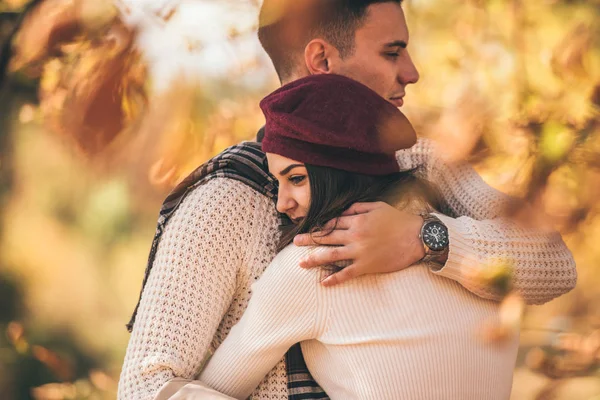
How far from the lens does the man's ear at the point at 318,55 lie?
250cm

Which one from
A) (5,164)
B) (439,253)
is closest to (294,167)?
(439,253)

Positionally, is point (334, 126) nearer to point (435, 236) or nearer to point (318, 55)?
point (435, 236)

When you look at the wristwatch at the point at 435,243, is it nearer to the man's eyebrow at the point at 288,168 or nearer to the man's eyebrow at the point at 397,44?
the man's eyebrow at the point at 288,168

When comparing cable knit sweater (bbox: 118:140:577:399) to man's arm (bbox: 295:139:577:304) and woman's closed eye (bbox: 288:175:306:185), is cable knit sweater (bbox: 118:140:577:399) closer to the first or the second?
man's arm (bbox: 295:139:577:304)

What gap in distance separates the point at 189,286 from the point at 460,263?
2.04ft

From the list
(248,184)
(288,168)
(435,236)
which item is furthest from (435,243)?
(248,184)

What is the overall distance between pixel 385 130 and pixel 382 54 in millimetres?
540

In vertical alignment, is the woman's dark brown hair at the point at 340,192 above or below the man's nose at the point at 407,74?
below

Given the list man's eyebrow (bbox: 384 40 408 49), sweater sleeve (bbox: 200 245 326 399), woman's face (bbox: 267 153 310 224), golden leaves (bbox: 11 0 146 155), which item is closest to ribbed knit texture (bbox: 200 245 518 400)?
sweater sleeve (bbox: 200 245 326 399)

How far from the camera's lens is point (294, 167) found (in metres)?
2.00

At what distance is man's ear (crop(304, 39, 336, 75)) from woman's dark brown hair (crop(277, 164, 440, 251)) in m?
0.53

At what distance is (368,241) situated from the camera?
75.5 inches

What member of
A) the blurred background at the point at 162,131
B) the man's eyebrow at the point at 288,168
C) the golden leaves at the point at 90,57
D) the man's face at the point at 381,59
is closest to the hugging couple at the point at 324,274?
the man's eyebrow at the point at 288,168

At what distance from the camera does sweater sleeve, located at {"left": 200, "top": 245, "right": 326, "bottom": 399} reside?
6.17ft
